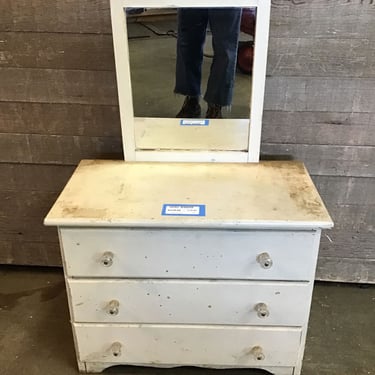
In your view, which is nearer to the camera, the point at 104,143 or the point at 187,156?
the point at 187,156

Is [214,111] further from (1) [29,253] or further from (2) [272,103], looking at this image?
(1) [29,253]

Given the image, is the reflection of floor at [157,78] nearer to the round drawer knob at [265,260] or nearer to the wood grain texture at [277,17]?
the wood grain texture at [277,17]

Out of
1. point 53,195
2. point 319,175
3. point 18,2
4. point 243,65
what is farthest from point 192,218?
point 18,2

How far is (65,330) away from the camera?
62.9 inches

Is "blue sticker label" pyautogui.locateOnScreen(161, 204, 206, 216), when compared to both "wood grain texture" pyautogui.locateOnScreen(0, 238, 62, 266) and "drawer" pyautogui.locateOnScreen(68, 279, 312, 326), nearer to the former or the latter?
"drawer" pyautogui.locateOnScreen(68, 279, 312, 326)

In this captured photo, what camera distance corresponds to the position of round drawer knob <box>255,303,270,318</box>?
1.26 meters

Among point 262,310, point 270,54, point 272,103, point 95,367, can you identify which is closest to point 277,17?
point 270,54

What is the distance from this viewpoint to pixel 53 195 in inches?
66.7

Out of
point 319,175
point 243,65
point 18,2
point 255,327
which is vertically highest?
point 18,2

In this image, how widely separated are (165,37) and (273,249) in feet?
2.13

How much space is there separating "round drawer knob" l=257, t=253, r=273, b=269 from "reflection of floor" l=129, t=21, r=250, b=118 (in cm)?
43

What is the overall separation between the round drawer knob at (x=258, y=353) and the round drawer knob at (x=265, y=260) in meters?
0.27

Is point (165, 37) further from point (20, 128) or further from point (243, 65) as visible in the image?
point (20, 128)

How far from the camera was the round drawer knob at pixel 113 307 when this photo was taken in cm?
129
